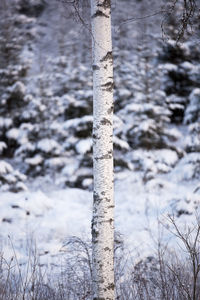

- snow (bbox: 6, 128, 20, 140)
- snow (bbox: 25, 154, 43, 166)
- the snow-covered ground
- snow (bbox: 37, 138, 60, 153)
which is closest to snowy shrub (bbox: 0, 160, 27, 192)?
the snow-covered ground

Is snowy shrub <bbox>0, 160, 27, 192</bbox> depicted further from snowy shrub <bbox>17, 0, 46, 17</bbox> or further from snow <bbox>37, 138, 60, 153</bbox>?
snowy shrub <bbox>17, 0, 46, 17</bbox>

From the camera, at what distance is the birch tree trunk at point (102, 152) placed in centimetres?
288

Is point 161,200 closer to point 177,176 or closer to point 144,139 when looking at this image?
point 177,176

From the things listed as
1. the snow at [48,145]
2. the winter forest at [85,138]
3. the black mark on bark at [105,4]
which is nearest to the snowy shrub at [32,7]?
the winter forest at [85,138]

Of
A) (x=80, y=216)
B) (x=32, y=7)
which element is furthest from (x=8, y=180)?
(x=32, y=7)

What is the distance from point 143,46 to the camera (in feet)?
41.4

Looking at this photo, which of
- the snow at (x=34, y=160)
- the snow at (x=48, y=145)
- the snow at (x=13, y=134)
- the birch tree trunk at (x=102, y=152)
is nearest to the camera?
the birch tree trunk at (x=102, y=152)

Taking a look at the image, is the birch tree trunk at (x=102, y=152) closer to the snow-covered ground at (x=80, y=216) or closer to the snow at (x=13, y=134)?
the snow-covered ground at (x=80, y=216)

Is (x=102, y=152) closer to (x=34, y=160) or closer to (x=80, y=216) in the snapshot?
(x=80, y=216)

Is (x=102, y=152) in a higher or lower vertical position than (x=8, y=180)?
lower

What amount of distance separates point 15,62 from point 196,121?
866 cm

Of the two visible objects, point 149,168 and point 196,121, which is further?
point 196,121

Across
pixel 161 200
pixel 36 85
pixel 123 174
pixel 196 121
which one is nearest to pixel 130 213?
pixel 161 200

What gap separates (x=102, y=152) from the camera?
2.92 meters
